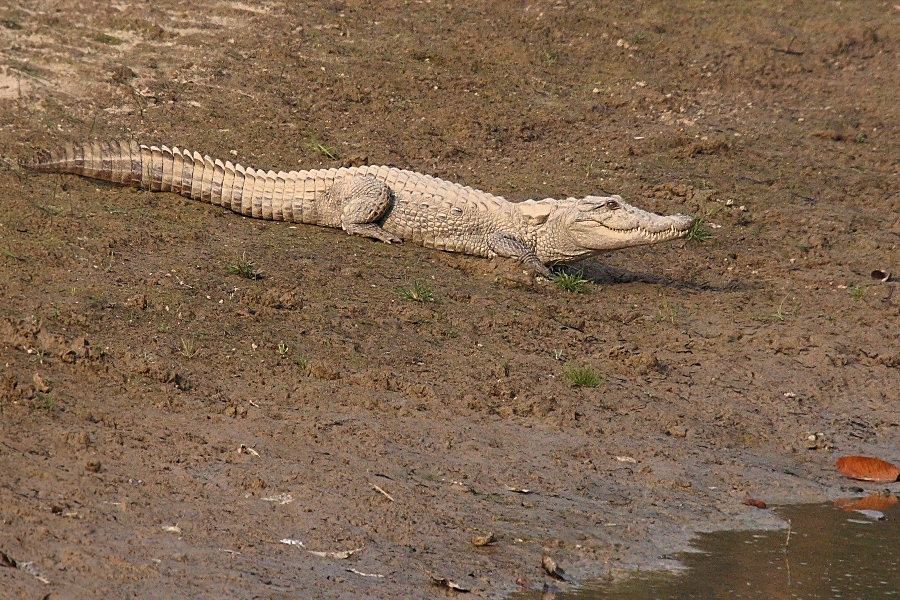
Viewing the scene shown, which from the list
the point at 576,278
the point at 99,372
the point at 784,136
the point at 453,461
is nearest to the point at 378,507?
the point at 453,461

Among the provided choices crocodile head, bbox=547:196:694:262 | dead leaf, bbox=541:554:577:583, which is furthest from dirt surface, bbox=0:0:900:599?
crocodile head, bbox=547:196:694:262

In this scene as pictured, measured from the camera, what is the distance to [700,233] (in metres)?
8.50

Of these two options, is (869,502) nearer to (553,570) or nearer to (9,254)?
(553,570)

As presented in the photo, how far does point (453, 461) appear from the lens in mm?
5355

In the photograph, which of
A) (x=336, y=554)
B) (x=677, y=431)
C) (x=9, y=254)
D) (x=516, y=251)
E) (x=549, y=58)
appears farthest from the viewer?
(x=549, y=58)

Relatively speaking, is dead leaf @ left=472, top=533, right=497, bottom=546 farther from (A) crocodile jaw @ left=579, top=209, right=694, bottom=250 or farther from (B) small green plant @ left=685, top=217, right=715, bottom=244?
(B) small green plant @ left=685, top=217, right=715, bottom=244

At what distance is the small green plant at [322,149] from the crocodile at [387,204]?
732mm

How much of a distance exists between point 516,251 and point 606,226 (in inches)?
24.4

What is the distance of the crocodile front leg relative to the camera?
7.86 m

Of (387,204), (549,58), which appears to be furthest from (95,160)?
(549,58)

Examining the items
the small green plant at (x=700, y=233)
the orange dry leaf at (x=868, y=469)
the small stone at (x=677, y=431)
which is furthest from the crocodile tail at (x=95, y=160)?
the orange dry leaf at (x=868, y=469)

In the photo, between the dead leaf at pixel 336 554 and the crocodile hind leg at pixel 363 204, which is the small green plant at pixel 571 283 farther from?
the dead leaf at pixel 336 554

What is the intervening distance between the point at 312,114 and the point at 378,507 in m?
5.17

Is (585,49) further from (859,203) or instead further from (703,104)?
(859,203)
